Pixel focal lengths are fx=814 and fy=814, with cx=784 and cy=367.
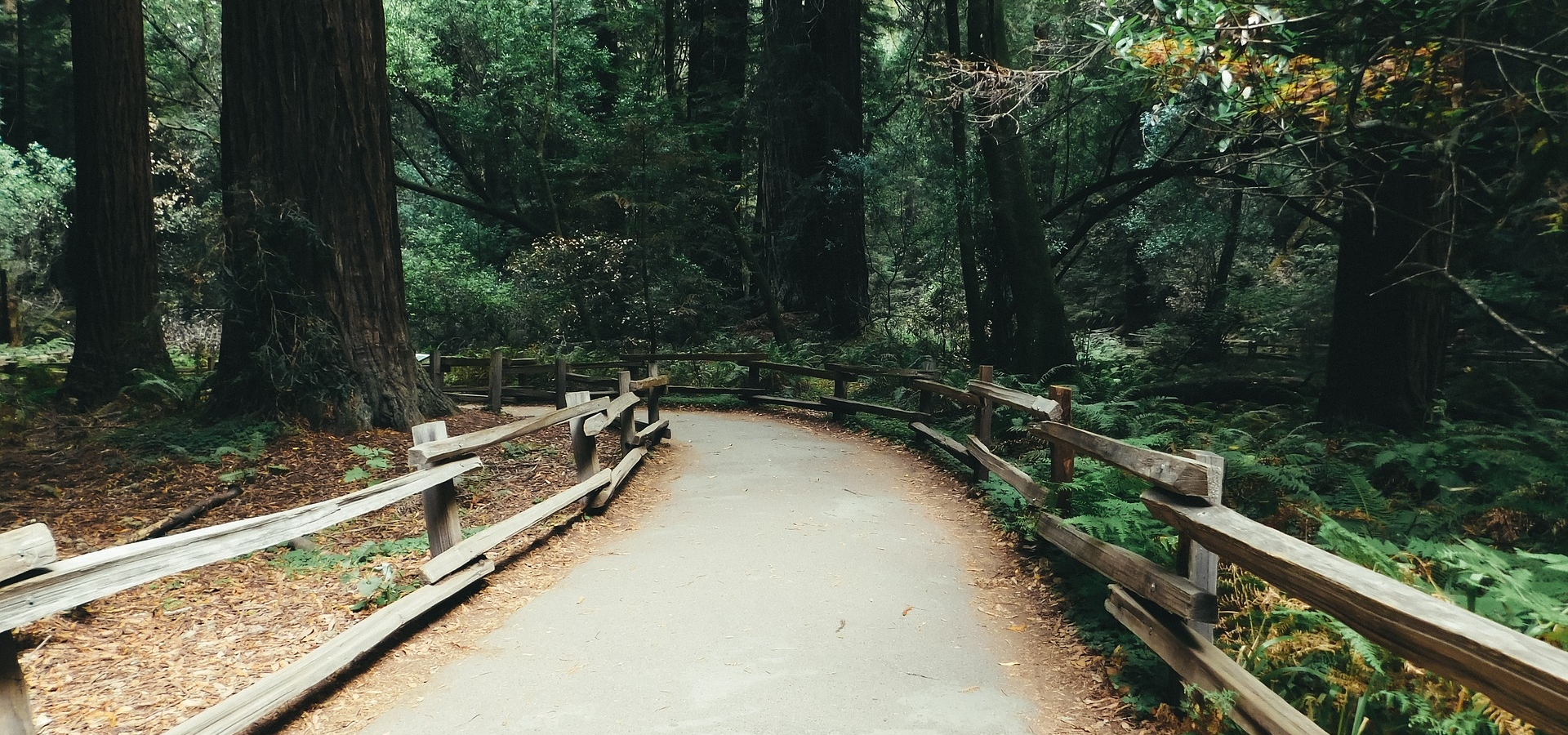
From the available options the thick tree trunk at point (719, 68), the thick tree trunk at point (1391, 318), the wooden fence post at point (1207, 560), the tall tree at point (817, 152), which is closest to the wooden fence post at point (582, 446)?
the wooden fence post at point (1207, 560)

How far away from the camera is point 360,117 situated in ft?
31.1

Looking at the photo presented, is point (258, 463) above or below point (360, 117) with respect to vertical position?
below

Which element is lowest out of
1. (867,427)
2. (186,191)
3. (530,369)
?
(867,427)

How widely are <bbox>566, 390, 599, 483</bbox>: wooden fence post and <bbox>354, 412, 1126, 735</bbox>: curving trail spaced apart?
812 millimetres

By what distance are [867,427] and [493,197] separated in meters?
22.6

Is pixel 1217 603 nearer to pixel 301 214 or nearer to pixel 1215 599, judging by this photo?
pixel 1215 599

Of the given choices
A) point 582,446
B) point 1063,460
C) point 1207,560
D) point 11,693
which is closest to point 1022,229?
point 1063,460

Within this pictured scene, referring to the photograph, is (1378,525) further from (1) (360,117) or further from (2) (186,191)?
(2) (186,191)

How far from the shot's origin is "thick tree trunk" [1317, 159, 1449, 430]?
8.97 m

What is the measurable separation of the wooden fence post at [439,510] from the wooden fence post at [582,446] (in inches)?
85.4

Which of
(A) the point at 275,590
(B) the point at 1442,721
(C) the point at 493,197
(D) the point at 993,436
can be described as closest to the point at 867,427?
(D) the point at 993,436

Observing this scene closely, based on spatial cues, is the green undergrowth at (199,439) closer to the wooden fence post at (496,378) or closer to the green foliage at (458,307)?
the wooden fence post at (496,378)

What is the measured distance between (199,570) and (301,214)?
4.19 m

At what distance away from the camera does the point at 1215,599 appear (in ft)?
12.7
